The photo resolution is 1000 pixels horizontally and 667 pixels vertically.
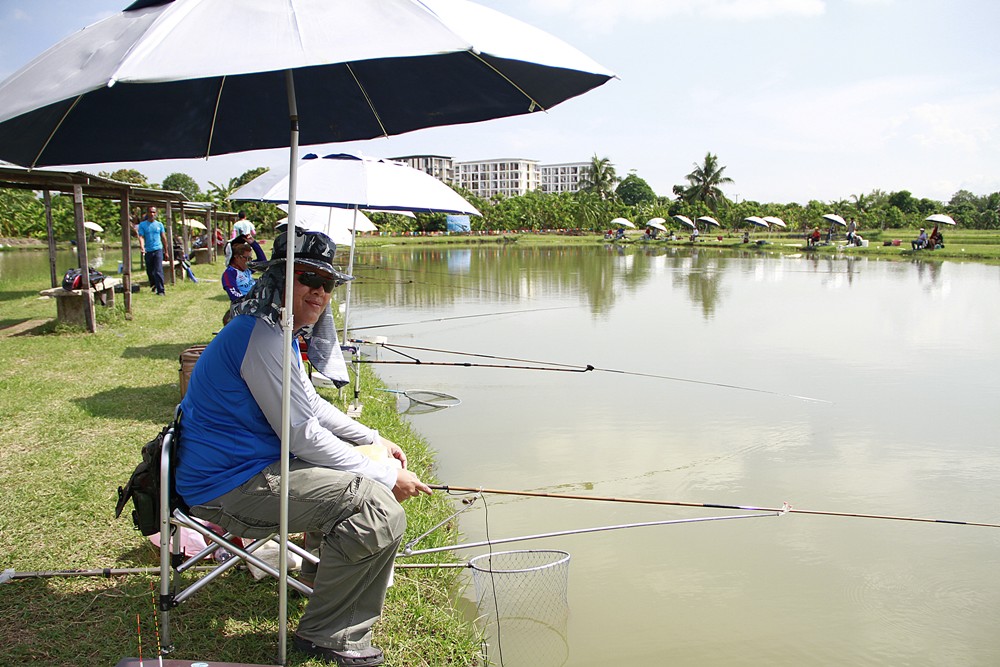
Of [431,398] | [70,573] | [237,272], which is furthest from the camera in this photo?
[431,398]

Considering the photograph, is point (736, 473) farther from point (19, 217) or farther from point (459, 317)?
point (19, 217)

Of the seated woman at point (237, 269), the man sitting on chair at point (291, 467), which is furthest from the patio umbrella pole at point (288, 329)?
the seated woman at point (237, 269)

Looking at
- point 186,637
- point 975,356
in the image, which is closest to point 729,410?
point 975,356

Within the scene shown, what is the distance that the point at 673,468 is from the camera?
555 cm

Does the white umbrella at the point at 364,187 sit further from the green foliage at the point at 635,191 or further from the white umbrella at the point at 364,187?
the green foliage at the point at 635,191

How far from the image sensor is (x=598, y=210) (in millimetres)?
69500

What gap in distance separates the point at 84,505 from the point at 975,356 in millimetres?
10407

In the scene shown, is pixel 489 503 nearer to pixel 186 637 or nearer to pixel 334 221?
pixel 186 637

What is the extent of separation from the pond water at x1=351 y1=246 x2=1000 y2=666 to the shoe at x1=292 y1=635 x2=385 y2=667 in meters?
0.75

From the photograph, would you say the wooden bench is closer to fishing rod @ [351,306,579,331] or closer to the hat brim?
fishing rod @ [351,306,579,331]

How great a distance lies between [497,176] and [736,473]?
16796 centimetres

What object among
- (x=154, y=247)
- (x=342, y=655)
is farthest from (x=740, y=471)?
(x=154, y=247)

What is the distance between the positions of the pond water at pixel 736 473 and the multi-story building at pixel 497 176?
15829 cm

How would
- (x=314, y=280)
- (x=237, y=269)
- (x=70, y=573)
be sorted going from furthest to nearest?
(x=237, y=269), (x=70, y=573), (x=314, y=280)
